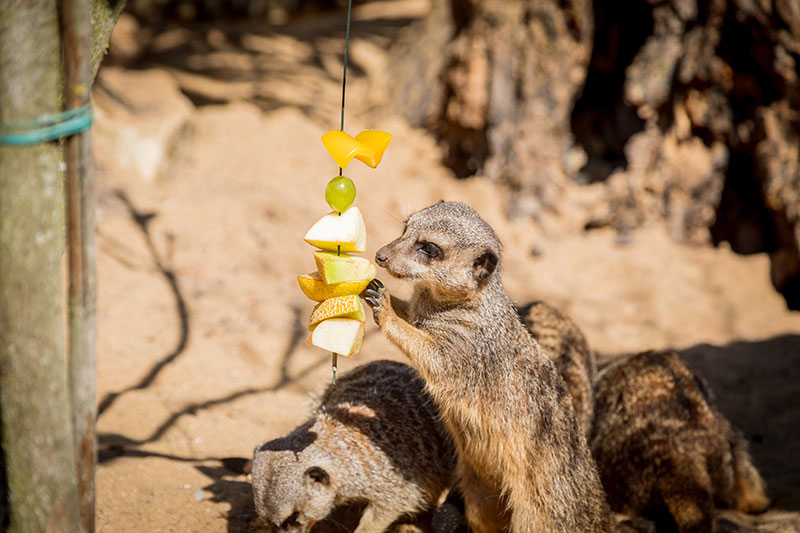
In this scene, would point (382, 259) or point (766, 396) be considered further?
point (766, 396)

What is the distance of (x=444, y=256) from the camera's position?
3.17 m

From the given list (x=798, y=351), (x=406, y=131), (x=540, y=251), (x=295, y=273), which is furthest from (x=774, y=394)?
(x=406, y=131)

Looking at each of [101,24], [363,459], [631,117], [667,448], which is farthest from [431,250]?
[631,117]

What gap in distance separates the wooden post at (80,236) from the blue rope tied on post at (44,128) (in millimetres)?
25

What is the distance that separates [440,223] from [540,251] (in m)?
4.03

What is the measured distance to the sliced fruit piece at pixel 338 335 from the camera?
2.67 meters

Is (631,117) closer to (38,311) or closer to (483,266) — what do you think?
(483,266)

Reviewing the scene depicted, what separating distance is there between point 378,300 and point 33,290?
4.60 feet

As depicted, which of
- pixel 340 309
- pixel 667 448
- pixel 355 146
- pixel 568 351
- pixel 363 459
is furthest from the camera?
pixel 568 351

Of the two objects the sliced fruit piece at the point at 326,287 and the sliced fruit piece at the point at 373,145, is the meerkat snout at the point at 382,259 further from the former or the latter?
the sliced fruit piece at the point at 373,145

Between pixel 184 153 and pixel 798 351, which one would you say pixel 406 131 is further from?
pixel 798 351

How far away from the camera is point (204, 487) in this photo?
3717 mm

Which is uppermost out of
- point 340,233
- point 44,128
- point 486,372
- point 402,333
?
point 44,128

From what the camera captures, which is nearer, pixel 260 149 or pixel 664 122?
pixel 664 122
